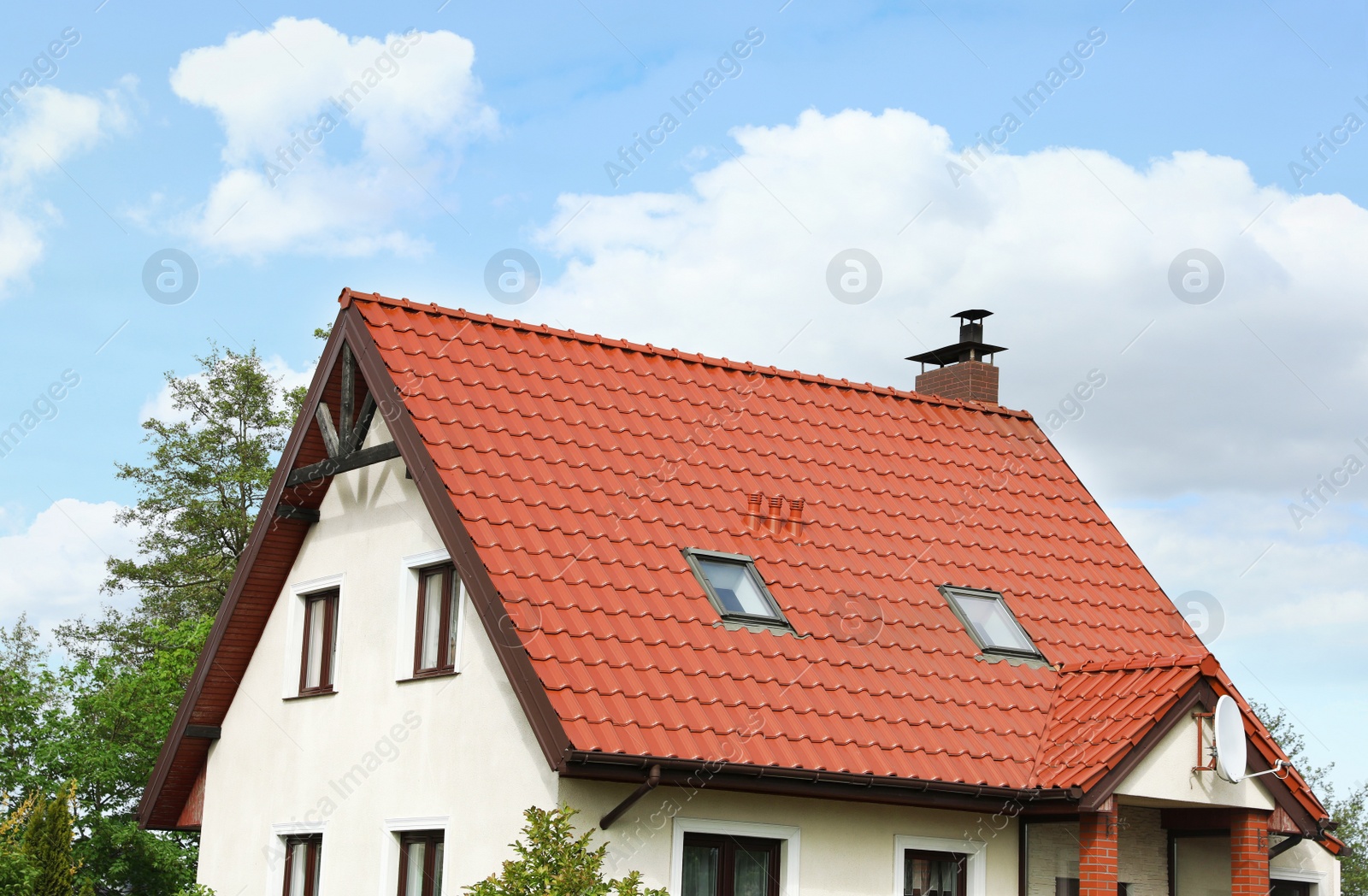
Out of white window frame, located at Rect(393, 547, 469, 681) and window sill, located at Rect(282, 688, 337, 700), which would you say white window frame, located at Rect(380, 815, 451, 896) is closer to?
white window frame, located at Rect(393, 547, 469, 681)

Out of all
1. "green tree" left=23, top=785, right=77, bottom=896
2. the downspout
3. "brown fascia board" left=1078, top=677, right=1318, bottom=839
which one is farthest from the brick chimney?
"green tree" left=23, top=785, right=77, bottom=896

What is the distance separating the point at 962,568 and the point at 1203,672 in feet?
10.6

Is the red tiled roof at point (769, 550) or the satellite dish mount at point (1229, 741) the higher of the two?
the red tiled roof at point (769, 550)

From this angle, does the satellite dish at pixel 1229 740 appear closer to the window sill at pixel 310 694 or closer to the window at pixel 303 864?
the window sill at pixel 310 694

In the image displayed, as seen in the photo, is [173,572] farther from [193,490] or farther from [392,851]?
[392,851]

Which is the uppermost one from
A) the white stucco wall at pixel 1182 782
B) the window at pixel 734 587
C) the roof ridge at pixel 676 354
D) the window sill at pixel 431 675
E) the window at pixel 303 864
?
the roof ridge at pixel 676 354

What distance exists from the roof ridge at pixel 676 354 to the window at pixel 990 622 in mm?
3792

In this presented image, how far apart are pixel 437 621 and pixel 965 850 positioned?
5.21 meters

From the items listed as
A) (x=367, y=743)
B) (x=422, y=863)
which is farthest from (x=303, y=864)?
(x=422, y=863)

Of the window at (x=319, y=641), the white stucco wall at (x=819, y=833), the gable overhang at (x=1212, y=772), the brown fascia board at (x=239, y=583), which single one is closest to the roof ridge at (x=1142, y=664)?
the gable overhang at (x=1212, y=772)

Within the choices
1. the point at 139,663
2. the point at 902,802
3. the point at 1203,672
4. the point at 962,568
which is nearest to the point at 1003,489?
the point at 962,568

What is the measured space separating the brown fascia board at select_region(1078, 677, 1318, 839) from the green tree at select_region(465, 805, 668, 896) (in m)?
4.02

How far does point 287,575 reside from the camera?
55.4ft

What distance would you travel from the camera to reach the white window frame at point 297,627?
15844 mm
